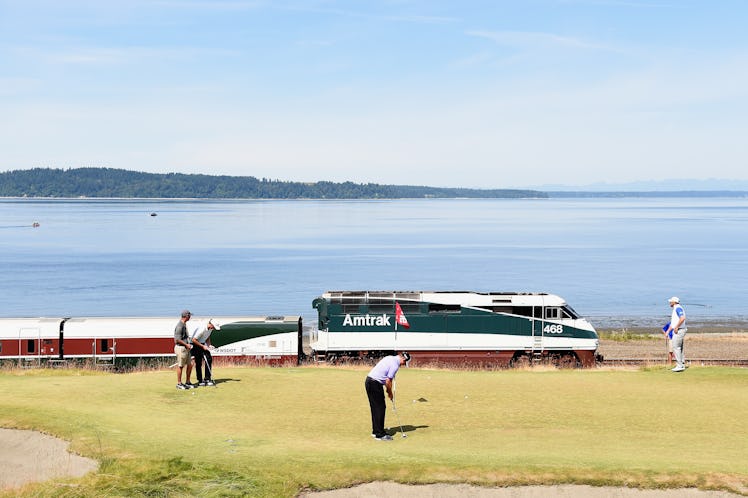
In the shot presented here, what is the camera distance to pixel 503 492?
50.3 feet

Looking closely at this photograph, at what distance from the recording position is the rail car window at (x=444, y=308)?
4044cm

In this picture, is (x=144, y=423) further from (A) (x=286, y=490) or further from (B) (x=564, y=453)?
(B) (x=564, y=453)

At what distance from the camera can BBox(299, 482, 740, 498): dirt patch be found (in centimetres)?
1518

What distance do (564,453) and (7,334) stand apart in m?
31.5

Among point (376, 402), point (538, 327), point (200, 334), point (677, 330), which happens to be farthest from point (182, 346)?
point (538, 327)

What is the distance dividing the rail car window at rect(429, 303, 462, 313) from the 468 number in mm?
4296

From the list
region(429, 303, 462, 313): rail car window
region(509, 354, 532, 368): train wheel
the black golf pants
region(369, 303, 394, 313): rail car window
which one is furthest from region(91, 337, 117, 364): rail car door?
the black golf pants

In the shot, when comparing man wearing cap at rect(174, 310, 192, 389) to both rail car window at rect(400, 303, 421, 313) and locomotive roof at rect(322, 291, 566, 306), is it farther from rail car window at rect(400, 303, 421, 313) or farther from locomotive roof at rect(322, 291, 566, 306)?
rail car window at rect(400, 303, 421, 313)

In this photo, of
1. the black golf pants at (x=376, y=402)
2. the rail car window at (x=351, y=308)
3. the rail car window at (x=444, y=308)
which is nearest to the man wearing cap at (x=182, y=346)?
the black golf pants at (x=376, y=402)

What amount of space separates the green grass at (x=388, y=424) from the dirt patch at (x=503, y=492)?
0.19 m

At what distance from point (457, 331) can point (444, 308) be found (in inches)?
51.1

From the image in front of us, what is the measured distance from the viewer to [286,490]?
1509cm

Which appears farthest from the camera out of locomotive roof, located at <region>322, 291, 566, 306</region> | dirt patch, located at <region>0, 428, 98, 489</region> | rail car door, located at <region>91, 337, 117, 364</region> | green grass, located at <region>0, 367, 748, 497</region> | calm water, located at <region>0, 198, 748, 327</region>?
calm water, located at <region>0, 198, 748, 327</region>

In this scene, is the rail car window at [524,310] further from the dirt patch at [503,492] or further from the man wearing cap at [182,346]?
the dirt patch at [503,492]
